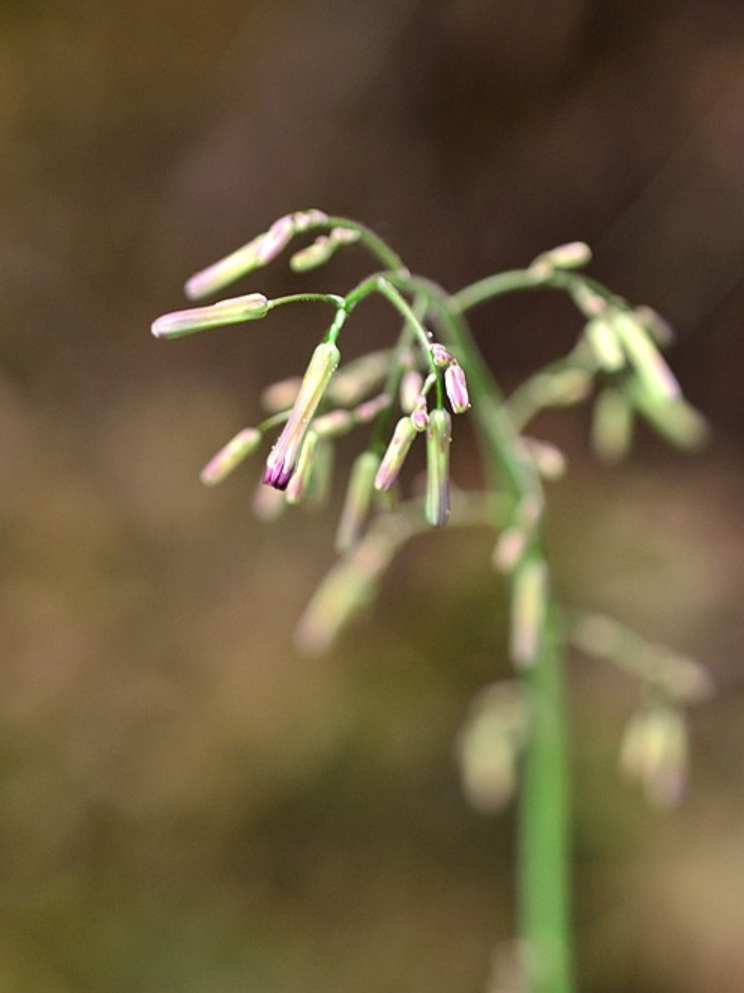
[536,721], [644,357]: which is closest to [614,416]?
[644,357]

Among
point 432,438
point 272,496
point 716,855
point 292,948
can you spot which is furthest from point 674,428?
point 292,948

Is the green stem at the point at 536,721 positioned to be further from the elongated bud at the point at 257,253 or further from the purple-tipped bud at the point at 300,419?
the purple-tipped bud at the point at 300,419

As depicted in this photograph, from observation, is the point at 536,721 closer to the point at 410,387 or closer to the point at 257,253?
the point at 410,387

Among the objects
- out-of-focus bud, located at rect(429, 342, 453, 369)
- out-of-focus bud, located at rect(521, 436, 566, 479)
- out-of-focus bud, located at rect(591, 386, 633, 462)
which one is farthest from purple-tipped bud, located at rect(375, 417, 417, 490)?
out-of-focus bud, located at rect(591, 386, 633, 462)

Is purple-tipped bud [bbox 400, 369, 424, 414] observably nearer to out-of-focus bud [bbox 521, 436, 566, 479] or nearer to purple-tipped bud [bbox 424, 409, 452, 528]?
purple-tipped bud [bbox 424, 409, 452, 528]

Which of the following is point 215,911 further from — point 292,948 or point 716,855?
point 716,855

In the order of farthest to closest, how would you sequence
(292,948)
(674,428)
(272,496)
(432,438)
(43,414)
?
(43,414)
(292,948)
(674,428)
(272,496)
(432,438)

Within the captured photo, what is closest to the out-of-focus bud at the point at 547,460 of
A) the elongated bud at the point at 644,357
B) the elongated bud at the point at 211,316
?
the elongated bud at the point at 644,357
